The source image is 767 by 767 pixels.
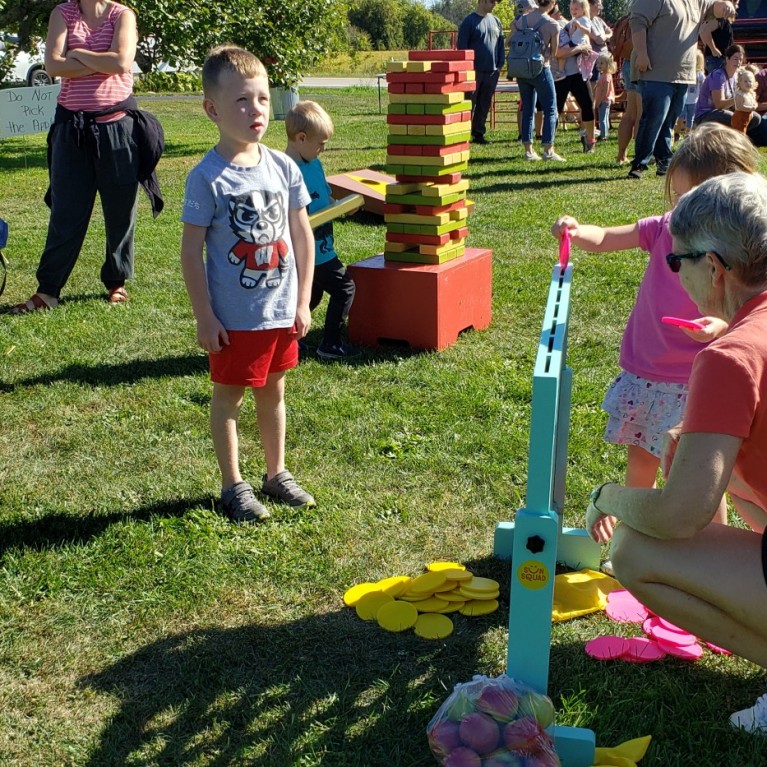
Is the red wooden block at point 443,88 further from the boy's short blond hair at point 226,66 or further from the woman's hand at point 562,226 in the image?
the woman's hand at point 562,226

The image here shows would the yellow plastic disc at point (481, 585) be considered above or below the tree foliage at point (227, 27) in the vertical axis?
below

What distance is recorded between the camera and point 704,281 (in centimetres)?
215

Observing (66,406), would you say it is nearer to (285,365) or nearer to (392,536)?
(285,365)

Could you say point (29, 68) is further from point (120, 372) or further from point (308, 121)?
point (308, 121)

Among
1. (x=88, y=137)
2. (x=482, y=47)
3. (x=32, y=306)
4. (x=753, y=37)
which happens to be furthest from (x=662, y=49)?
(x=32, y=306)

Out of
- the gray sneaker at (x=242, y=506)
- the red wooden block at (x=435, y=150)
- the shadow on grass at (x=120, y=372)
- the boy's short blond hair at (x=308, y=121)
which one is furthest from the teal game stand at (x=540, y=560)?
the shadow on grass at (x=120, y=372)

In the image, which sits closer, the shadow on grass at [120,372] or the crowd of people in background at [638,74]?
the shadow on grass at [120,372]

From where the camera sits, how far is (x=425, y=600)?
298 centimetres

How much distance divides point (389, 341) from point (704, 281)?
325 centimetres

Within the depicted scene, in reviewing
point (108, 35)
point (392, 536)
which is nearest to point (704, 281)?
point (392, 536)

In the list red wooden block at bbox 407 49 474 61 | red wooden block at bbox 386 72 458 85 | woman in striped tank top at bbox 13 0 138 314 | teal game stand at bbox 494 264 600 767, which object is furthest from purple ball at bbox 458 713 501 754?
woman in striped tank top at bbox 13 0 138 314

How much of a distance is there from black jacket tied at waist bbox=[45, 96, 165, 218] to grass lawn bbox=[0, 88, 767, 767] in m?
0.80

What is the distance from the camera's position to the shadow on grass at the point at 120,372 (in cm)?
485

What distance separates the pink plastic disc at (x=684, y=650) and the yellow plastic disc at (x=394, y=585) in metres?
0.79
